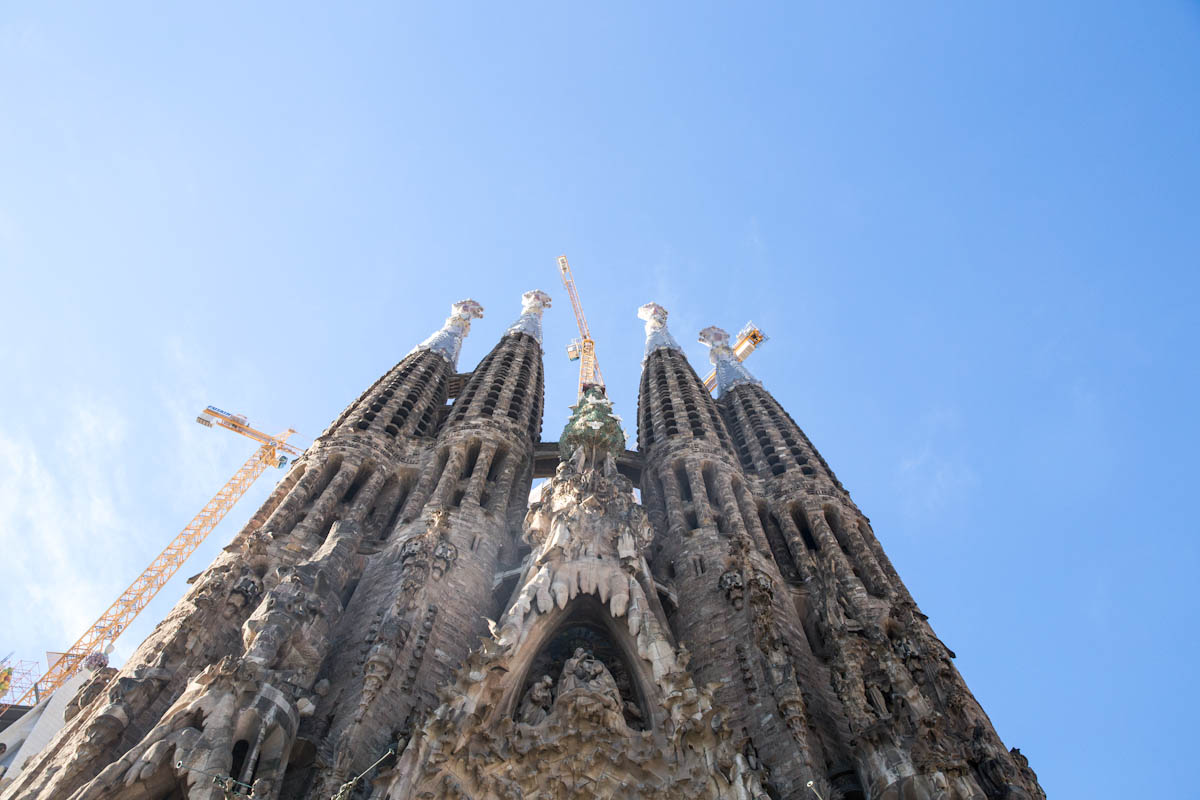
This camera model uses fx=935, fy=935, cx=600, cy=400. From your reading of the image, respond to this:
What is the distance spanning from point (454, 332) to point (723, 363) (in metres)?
13.0

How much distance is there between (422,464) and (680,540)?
28.6 feet

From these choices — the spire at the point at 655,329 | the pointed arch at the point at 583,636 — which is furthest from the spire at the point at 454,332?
the pointed arch at the point at 583,636

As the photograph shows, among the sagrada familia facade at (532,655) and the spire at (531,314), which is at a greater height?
the spire at (531,314)

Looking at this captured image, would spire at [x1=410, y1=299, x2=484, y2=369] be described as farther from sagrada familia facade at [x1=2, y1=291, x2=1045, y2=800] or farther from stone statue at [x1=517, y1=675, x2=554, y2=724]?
stone statue at [x1=517, y1=675, x2=554, y2=724]

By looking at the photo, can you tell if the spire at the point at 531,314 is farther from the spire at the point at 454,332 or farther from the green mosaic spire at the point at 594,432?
the green mosaic spire at the point at 594,432

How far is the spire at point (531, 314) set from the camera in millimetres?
44906

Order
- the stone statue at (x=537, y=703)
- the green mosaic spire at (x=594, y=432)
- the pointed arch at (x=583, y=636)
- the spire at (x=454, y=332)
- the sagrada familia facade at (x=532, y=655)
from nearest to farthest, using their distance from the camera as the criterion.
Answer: the sagrada familia facade at (x=532, y=655)
the stone statue at (x=537, y=703)
the pointed arch at (x=583, y=636)
the green mosaic spire at (x=594, y=432)
the spire at (x=454, y=332)

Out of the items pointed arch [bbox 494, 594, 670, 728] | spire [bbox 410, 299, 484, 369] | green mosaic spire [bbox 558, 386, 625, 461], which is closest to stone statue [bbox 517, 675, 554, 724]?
pointed arch [bbox 494, 594, 670, 728]

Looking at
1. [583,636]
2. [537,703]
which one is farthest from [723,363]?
[537,703]

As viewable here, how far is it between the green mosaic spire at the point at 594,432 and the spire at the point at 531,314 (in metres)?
16.9

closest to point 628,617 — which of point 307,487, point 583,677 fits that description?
point 583,677

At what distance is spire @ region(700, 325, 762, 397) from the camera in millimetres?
41562

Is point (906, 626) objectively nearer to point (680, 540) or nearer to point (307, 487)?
point (680, 540)

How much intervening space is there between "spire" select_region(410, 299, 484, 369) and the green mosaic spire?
13.4 m
